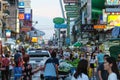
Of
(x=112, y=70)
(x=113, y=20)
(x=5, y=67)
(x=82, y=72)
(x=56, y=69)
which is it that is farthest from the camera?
(x=113, y=20)

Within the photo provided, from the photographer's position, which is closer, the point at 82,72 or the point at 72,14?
the point at 82,72

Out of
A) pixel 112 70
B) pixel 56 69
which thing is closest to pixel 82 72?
pixel 112 70

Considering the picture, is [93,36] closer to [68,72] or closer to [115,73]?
[68,72]

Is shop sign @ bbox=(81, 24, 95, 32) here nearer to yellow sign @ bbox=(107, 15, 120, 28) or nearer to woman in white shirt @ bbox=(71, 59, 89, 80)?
yellow sign @ bbox=(107, 15, 120, 28)

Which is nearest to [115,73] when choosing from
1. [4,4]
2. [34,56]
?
[34,56]

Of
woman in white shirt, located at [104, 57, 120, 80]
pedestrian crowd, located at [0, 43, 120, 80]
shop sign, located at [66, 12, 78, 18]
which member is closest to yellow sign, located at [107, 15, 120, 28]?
pedestrian crowd, located at [0, 43, 120, 80]

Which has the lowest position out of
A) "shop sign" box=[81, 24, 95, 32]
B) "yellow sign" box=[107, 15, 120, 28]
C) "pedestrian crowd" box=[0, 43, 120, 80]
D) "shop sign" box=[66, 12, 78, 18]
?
"shop sign" box=[66, 12, 78, 18]

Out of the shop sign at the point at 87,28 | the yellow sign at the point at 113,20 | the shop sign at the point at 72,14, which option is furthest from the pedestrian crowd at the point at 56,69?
the shop sign at the point at 72,14

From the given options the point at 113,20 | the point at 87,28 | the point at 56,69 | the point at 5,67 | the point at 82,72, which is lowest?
the point at 87,28

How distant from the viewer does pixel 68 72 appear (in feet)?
62.5

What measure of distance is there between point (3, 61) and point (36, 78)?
1.92 meters

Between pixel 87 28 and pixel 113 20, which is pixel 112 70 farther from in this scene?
pixel 87 28

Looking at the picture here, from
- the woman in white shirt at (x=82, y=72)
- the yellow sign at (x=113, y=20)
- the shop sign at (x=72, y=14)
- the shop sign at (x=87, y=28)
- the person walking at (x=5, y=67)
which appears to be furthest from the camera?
the shop sign at (x=72, y=14)

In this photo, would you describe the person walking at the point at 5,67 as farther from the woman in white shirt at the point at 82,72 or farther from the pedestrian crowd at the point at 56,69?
the woman in white shirt at the point at 82,72
